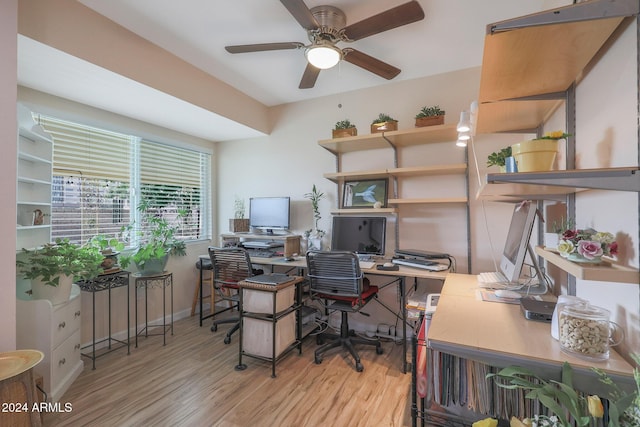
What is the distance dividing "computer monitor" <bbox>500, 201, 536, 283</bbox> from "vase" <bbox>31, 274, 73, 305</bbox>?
2.75 m

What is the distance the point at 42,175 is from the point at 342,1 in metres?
2.50

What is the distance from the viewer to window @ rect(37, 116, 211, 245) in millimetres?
2451

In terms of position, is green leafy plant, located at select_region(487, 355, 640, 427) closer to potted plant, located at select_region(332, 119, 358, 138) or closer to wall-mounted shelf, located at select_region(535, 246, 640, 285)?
wall-mounted shelf, located at select_region(535, 246, 640, 285)

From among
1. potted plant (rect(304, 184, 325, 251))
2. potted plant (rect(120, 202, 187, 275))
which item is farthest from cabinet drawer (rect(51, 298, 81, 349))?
potted plant (rect(304, 184, 325, 251))

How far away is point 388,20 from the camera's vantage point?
160 cm

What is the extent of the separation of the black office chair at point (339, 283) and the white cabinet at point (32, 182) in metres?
2.02

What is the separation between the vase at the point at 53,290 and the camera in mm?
1839

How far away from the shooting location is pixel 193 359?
2.43 m


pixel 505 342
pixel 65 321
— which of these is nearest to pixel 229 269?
pixel 65 321

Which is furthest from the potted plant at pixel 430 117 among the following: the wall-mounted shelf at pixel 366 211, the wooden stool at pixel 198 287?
the wooden stool at pixel 198 287

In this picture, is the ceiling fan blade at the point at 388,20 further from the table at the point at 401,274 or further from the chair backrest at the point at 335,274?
the table at the point at 401,274

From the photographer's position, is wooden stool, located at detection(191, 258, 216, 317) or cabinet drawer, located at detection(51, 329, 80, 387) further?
wooden stool, located at detection(191, 258, 216, 317)

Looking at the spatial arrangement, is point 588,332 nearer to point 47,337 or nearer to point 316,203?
point 316,203

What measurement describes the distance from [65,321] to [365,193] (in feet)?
8.72
